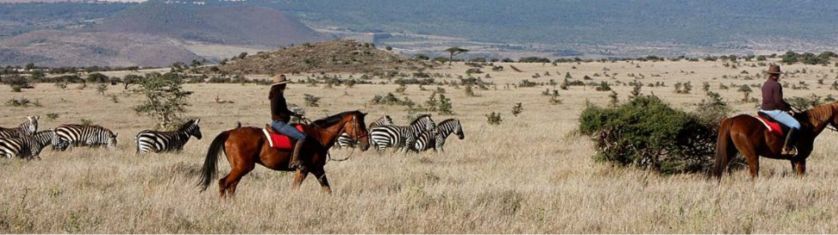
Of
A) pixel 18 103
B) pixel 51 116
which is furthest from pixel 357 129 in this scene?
pixel 18 103

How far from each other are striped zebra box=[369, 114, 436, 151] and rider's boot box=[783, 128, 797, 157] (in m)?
8.39

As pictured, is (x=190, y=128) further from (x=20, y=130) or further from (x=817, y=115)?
(x=817, y=115)

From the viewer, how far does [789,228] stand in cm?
1027

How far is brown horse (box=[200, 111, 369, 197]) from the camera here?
12.4m

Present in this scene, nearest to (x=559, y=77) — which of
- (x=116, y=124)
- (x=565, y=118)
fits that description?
(x=565, y=118)

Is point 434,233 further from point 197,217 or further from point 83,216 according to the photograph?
point 83,216

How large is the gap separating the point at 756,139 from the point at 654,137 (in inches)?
66.0

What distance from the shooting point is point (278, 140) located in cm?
1256

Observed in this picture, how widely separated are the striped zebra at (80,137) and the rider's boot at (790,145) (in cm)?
1410

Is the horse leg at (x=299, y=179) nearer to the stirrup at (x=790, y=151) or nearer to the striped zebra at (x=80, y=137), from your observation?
the stirrup at (x=790, y=151)

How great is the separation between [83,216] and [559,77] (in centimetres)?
6238

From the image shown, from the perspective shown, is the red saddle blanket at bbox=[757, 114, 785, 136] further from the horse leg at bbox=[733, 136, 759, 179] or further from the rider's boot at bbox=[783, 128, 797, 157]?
the horse leg at bbox=[733, 136, 759, 179]

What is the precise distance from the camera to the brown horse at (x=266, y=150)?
12.4 m

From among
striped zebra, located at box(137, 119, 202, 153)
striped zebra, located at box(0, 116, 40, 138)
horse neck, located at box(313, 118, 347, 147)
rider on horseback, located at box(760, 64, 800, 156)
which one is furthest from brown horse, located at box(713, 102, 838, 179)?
striped zebra, located at box(0, 116, 40, 138)
